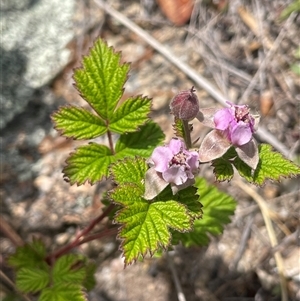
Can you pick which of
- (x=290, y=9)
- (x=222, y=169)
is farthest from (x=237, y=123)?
(x=290, y=9)

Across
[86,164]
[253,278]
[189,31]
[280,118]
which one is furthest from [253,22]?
[86,164]

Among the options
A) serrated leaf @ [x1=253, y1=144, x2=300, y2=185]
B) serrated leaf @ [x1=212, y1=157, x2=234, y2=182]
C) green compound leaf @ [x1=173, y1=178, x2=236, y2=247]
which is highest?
serrated leaf @ [x1=212, y1=157, x2=234, y2=182]

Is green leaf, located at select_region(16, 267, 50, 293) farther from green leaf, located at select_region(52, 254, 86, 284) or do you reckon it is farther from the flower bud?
the flower bud

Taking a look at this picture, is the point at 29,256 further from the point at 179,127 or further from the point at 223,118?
the point at 223,118

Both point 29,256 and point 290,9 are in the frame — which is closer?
point 29,256

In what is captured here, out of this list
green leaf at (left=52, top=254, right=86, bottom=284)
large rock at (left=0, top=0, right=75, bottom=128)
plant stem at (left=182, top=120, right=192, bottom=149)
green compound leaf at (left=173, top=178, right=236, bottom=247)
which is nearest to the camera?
plant stem at (left=182, top=120, right=192, bottom=149)

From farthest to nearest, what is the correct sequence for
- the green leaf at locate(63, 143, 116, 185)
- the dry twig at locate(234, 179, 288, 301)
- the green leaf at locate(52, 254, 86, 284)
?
the dry twig at locate(234, 179, 288, 301) → the green leaf at locate(52, 254, 86, 284) → the green leaf at locate(63, 143, 116, 185)

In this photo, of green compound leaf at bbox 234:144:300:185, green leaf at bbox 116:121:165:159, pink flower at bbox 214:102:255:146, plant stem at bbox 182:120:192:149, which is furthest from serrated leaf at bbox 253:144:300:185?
green leaf at bbox 116:121:165:159
